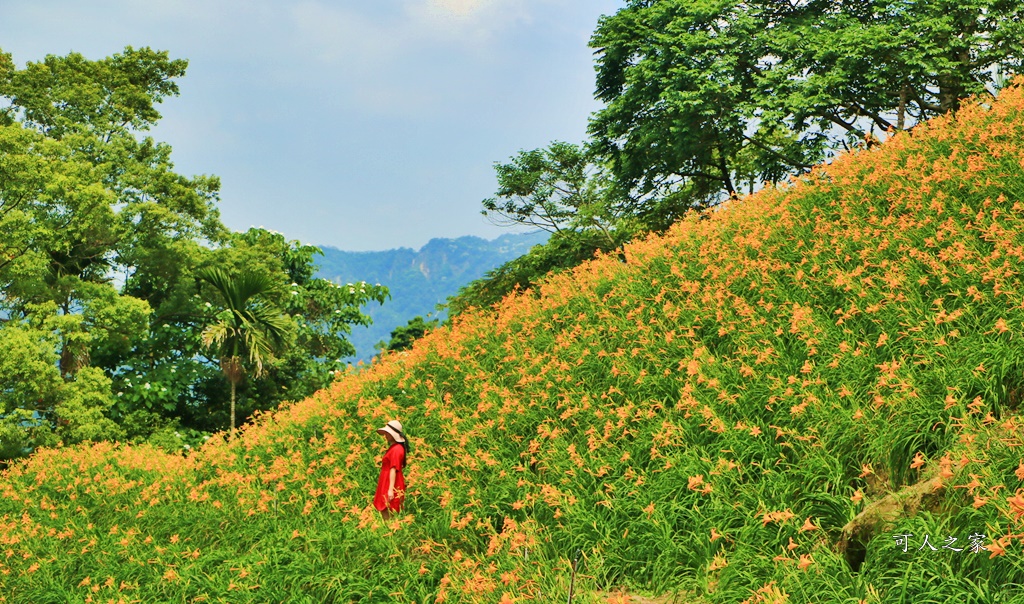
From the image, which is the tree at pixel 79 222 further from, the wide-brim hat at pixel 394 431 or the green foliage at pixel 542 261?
the wide-brim hat at pixel 394 431

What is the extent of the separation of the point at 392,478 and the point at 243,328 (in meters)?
11.6

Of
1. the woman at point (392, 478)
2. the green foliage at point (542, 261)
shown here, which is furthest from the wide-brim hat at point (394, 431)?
the green foliage at point (542, 261)

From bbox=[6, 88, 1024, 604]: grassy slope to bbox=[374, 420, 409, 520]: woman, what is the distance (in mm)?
203

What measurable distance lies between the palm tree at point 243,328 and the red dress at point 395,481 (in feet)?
35.5

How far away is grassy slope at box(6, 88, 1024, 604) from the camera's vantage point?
4727 mm

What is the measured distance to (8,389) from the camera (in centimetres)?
1433

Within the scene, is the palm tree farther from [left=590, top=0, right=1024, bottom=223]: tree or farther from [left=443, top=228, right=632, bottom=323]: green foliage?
[left=590, top=0, right=1024, bottom=223]: tree

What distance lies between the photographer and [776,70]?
1605 cm

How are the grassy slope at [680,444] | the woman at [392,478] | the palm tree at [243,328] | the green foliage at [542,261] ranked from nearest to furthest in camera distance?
the grassy slope at [680,444]
the woman at [392,478]
the palm tree at [243,328]
the green foliage at [542,261]

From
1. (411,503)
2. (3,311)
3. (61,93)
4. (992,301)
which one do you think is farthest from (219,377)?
(992,301)

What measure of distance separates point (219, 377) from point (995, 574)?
73.6 feet

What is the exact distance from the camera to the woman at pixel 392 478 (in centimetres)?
Result: 675

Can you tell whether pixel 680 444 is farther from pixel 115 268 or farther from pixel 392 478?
pixel 115 268

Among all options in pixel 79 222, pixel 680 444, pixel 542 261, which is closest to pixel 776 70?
pixel 542 261
